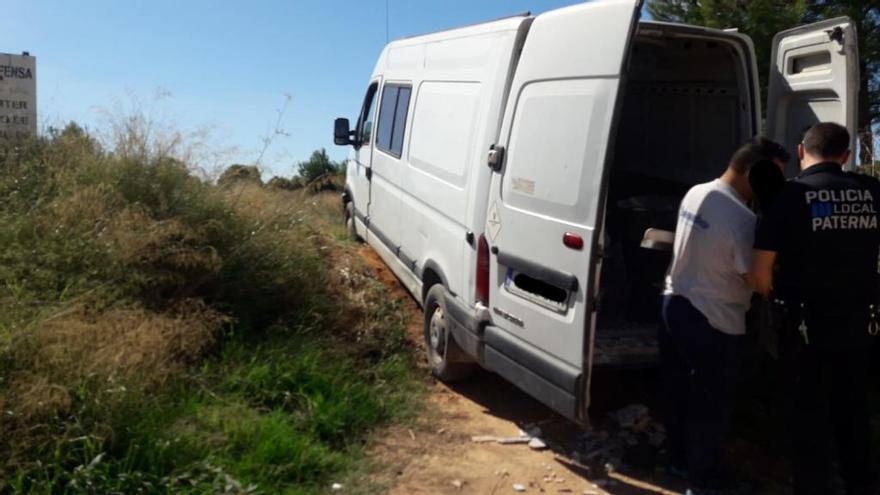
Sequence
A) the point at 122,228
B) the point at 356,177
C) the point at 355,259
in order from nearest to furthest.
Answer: the point at 122,228, the point at 355,259, the point at 356,177

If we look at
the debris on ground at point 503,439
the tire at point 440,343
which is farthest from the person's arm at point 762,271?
the tire at point 440,343

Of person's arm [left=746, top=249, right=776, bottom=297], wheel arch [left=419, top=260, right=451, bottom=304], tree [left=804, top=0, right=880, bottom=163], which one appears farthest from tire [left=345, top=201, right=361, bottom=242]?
tree [left=804, top=0, right=880, bottom=163]

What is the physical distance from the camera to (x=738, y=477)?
4578 mm

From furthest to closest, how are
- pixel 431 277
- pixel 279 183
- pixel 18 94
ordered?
pixel 279 183 → pixel 18 94 → pixel 431 277

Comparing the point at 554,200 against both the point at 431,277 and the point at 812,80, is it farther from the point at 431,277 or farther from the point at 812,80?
the point at 812,80

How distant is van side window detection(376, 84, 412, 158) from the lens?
7.14 metres

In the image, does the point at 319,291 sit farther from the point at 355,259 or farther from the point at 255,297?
the point at 355,259

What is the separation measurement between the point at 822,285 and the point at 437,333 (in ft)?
8.90

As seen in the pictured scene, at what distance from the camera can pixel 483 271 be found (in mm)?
5012

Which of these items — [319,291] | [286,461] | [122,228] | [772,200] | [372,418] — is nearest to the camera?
[772,200]

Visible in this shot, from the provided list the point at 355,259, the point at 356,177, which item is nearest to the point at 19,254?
the point at 355,259

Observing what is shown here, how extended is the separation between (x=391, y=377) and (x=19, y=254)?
8.69 ft

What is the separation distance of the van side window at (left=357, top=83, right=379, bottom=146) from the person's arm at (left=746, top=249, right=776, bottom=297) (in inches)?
201

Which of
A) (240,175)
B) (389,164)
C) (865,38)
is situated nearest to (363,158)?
(389,164)
